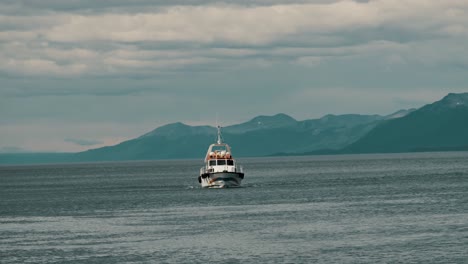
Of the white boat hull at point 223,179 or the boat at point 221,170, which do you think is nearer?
the boat at point 221,170

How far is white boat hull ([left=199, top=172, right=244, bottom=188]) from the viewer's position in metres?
165

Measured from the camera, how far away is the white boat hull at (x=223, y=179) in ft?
541

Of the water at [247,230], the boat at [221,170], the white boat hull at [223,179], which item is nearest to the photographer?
the water at [247,230]

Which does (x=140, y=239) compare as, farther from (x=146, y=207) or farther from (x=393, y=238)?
(x=146, y=207)

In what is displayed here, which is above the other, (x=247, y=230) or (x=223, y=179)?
(x=223, y=179)

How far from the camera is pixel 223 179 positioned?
165 metres

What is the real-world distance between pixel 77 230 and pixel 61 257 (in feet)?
74.1

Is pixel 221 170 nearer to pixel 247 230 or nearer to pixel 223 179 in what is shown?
pixel 223 179

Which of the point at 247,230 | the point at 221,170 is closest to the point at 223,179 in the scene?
the point at 221,170

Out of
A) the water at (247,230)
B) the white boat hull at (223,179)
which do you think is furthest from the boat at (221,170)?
the water at (247,230)

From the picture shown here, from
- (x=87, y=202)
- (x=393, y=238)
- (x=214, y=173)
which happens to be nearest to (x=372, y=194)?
(x=214, y=173)

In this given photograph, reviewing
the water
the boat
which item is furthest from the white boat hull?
the water

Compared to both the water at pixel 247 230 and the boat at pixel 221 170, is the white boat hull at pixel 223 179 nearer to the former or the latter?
the boat at pixel 221 170

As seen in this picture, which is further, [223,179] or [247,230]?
[223,179]
